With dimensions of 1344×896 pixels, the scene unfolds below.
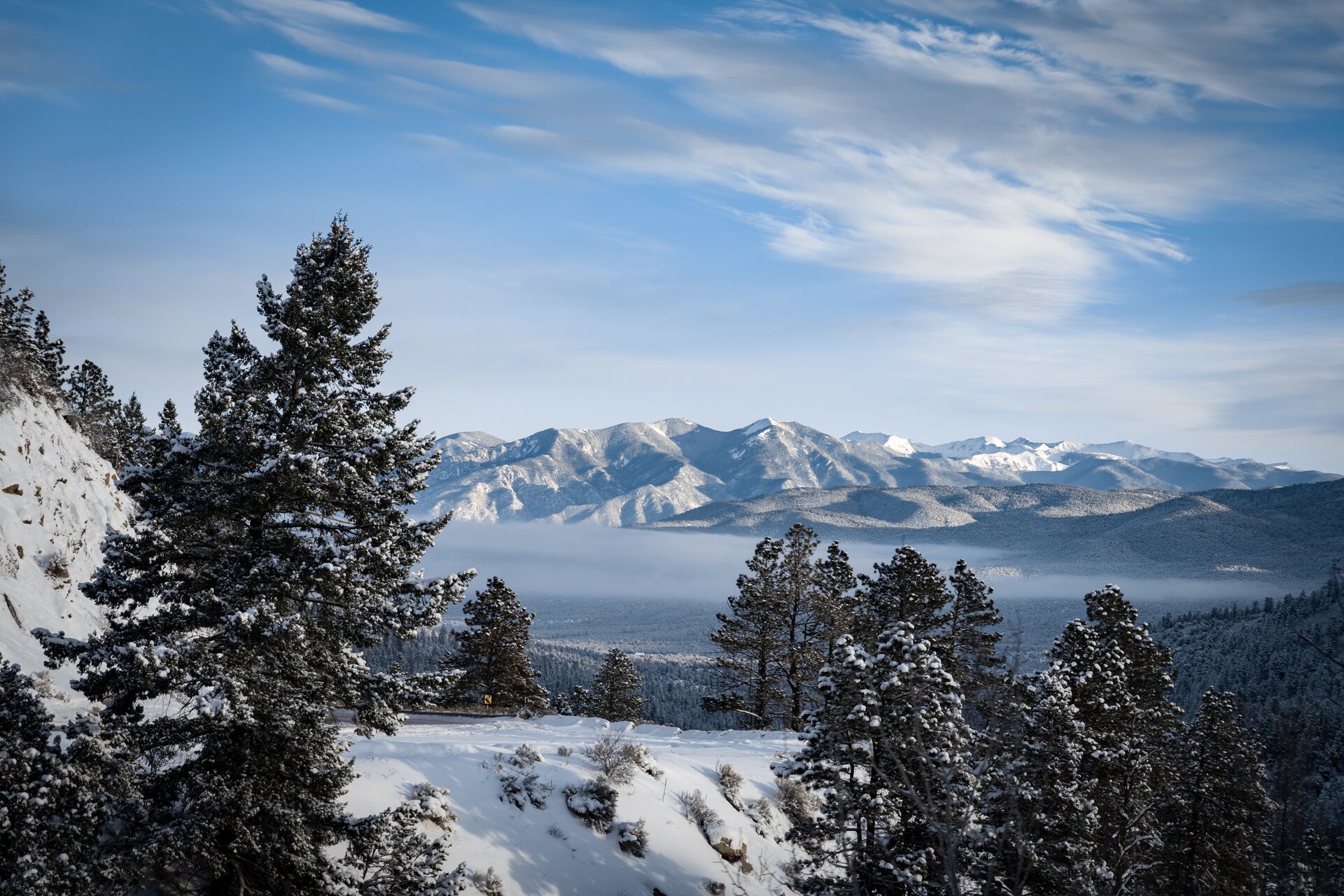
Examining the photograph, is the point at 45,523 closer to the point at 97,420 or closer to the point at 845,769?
the point at 97,420

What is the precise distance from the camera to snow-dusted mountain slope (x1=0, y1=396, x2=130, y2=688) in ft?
70.8

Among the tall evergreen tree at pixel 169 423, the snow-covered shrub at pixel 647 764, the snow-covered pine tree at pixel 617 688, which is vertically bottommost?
the snow-covered pine tree at pixel 617 688

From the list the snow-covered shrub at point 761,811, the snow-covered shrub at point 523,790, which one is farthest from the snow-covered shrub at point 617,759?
the snow-covered shrub at point 761,811

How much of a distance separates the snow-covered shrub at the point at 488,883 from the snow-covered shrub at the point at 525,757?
358 cm

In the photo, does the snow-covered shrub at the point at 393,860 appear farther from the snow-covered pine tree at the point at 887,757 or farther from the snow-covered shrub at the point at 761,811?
the snow-covered shrub at the point at 761,811

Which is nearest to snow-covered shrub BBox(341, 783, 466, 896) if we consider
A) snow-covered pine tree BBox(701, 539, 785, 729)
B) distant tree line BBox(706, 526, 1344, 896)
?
distant tree line BBox(706, 526, 1344, 896)

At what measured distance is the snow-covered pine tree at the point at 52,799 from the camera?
29.5 ft

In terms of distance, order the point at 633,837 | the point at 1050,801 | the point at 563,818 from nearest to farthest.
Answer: the point at 563,818
the point at 633,837
the point at 1050,801

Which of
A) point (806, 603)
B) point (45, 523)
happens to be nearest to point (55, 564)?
point (45, 523)

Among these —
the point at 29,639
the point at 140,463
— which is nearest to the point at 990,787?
the point at 140,463

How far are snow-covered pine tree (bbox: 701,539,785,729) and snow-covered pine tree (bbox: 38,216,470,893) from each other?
2168 cm

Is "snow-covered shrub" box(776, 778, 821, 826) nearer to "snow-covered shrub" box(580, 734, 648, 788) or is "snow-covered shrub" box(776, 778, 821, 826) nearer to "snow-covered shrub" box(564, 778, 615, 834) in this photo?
"snow-covered shrub" box(580, 734, 648, 788)

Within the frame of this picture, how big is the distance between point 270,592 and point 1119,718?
78.8ft

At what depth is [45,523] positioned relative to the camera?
82.7 ft
